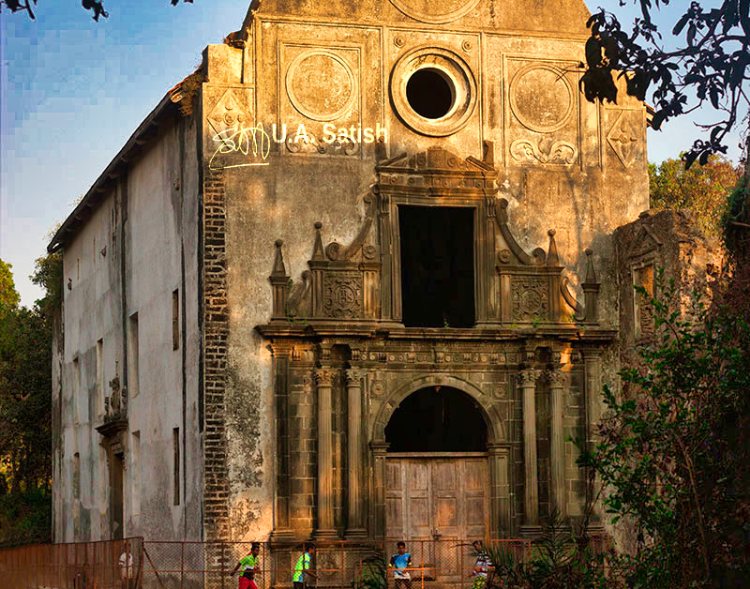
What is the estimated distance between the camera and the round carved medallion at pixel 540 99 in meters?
28.0

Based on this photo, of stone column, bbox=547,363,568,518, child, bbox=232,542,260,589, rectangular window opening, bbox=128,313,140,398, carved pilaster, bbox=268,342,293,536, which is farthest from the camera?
rectangular window opening, bbox=128,313,140,398

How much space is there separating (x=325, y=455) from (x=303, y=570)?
2112 mm

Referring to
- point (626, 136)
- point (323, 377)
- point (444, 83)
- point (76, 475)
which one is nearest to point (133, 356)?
point (323, 377)

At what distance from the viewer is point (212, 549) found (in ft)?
82.9

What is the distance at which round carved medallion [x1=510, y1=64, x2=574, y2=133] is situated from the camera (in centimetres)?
2795

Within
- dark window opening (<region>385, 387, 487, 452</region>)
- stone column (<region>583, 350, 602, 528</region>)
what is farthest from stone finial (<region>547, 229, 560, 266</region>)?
dark window opening (<region>385, 387, 487, 452</region>)

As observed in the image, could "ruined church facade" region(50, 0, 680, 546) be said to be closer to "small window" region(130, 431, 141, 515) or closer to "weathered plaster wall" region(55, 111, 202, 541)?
"weathered plaster wall" region(55, 111, 202, 541)

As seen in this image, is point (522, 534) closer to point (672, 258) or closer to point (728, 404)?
point (672, 258)

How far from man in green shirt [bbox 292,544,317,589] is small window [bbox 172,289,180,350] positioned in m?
4.86

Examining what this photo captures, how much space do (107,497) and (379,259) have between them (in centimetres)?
1037

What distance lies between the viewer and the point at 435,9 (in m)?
27.7

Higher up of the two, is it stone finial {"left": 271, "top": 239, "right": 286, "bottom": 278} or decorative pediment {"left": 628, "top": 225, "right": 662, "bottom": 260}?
decorative pediment {"left": 628, "top": 225, "right": 662, "bottom": 260}

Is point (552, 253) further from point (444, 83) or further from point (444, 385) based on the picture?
point (444, 83)

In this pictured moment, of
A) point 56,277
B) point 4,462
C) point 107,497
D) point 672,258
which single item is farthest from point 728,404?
point 4,462
